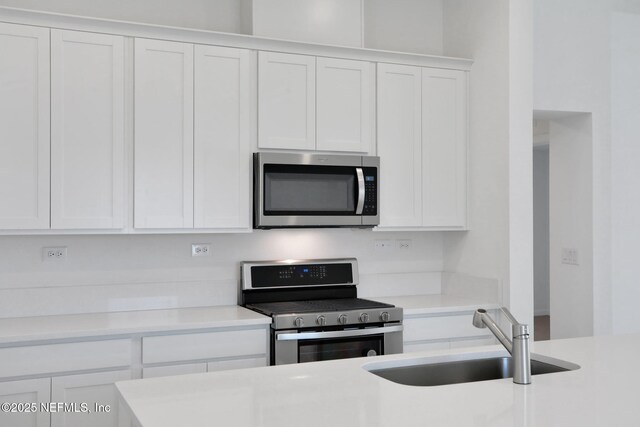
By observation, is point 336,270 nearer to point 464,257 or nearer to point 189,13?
point 464,257

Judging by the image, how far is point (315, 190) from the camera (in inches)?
156

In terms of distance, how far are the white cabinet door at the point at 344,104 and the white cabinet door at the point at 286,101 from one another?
58 millimetres

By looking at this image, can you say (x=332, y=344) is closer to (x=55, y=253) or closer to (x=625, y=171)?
(x=55, y=253)

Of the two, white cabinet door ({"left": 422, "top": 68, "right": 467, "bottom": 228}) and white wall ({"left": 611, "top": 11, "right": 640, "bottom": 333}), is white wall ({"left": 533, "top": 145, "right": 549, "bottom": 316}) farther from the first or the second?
white cabinet door ({"left": 422, "top": 68, "right": 467, "bottom": 228})

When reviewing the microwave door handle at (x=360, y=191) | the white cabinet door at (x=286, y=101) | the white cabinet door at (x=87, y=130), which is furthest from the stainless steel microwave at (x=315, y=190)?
the white cabinet door at (x=87, y=130)

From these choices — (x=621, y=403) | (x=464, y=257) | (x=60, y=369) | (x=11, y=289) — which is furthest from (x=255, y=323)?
(x=621, y=403)

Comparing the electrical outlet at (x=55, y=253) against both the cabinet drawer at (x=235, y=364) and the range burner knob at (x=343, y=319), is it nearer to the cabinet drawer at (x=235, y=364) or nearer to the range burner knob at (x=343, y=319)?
the cabinet drawer at (x=235, y=364)

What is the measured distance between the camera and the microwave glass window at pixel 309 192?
383cm

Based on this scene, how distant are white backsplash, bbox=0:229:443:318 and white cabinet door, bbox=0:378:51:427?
65 cm

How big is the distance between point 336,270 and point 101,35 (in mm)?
1993

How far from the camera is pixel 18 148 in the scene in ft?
10.9

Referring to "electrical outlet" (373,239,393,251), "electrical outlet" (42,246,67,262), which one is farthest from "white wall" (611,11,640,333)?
"electrical outlet" (42,246,67,262)

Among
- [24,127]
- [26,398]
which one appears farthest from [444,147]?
[26,398]

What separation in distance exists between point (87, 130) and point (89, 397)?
135 cm
